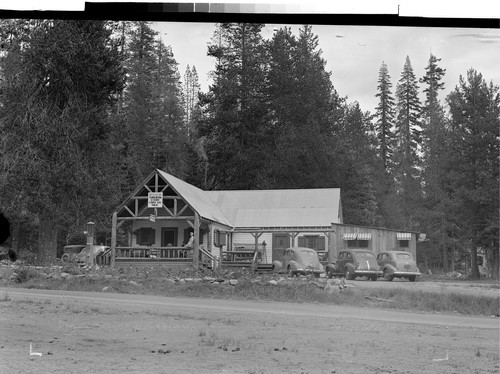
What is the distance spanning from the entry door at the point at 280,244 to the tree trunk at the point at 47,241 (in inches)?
57.5

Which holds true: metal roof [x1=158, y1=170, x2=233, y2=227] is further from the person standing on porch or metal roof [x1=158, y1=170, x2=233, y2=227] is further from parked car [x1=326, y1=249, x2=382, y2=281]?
parked car [x1=326, y1=249, x2=382, y2=281]

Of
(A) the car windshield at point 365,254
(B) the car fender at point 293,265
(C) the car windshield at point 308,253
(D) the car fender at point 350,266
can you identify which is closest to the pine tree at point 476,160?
(A) the car windshield at point 365,254

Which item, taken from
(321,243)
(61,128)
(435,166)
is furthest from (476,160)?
(61,128)

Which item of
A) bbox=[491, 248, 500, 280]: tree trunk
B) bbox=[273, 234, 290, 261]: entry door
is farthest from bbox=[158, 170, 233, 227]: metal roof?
bbox=[491, 248, 500, 280]: tree trunk

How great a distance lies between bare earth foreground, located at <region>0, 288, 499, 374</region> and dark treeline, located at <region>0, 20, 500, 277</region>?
0.67 m

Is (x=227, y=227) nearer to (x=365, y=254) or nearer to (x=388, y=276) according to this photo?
(x=365, y=254)

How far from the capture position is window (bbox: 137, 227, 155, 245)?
3.92 metres

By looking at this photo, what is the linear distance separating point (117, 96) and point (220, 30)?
926mm

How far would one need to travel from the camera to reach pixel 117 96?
392 centimetres

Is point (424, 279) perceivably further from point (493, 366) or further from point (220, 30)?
point (220, 30)

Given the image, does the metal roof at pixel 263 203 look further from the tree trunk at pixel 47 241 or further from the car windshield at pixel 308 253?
the tree trunk at pixel 47 241

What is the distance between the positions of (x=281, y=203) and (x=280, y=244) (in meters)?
0.35

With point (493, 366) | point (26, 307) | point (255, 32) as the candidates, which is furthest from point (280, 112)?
point (26, 307)

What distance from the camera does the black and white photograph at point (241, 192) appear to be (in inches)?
142
